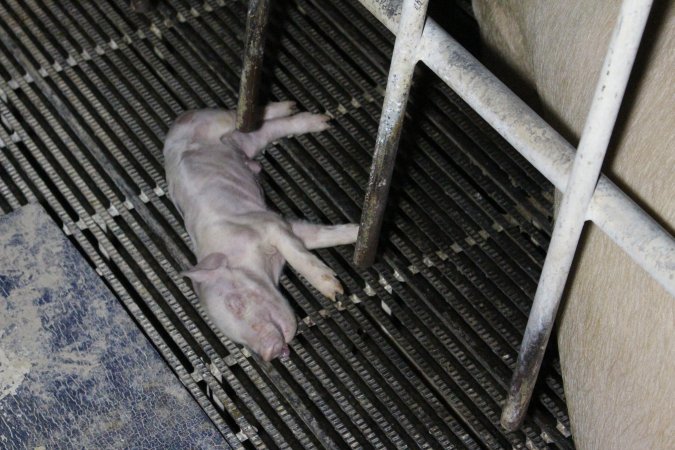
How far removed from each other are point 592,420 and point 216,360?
792 millimetres

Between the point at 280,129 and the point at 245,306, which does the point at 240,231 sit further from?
the point at 280,129

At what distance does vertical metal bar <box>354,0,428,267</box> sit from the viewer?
211cm

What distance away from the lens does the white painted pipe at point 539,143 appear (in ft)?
5.82

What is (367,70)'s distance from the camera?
116 inches

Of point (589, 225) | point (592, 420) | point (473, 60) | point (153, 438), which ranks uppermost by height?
point (473, 60)

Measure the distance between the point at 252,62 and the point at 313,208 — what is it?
363 mm

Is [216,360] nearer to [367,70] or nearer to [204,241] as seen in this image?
[204,241]

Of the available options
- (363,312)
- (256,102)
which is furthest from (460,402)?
(256,102)

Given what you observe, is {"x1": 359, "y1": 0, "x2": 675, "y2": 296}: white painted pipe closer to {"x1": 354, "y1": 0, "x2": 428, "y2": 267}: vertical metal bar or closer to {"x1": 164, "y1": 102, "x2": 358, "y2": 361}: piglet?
{"x1": 354, "y1": 0, "x2": 428, "y2": 267}: vertical metal bar

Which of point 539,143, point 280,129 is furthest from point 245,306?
point 539,143

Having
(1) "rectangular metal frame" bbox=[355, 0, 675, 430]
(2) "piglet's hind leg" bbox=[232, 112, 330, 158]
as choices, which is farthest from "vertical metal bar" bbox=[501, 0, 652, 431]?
(2) "piglet's hind leg" bbox=[232, 112, 330, 158]

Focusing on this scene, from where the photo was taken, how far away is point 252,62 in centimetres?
266

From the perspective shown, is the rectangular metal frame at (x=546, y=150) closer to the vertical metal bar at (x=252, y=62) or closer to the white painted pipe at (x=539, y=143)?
the white painted pipe at (x=539, y=143)

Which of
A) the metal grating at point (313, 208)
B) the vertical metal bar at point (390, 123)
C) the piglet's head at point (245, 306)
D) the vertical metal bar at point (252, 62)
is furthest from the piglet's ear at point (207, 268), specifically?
the vertical metal bar at point (252, 62)
